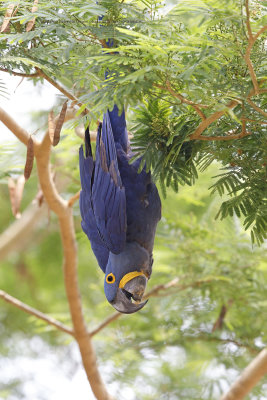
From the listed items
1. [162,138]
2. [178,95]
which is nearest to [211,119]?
[178,95]

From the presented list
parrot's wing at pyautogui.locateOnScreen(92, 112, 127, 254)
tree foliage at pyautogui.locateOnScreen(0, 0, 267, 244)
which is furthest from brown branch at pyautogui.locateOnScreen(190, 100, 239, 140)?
parrot's wing at pyautogui.locateOnScreen(92, 112, 127, 254)

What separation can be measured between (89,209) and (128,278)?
24 cm

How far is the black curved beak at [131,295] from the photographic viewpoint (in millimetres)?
1306

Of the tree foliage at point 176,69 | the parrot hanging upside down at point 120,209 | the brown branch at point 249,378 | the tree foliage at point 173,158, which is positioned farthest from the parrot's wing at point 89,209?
the brown branch at point 249,378

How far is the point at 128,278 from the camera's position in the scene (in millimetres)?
1313

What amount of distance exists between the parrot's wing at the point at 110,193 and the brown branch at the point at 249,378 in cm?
96

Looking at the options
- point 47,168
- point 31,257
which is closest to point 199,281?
Answer: point 47,168

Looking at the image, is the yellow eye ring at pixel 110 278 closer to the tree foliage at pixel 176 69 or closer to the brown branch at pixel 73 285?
the tree foliage at pixel 176 69

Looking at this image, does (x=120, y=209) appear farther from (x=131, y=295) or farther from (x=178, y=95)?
(x=178, y=95)

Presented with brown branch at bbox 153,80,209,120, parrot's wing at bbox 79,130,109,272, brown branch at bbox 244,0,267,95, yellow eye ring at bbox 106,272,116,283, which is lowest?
yellow eye ring at bbox 106,272,116,283

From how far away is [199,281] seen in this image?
2162mm

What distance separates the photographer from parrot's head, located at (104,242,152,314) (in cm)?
131

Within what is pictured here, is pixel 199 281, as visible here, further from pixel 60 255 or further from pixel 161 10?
pixel 60 255

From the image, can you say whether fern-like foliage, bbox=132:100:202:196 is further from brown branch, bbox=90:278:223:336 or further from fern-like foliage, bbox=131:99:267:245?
brown branch, bbox=90:278:223:336
